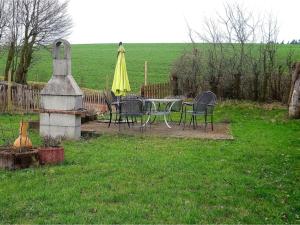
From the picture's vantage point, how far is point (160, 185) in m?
6.48

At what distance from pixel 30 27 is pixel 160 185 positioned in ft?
61.6

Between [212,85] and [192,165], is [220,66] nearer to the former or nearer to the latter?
[212,85]

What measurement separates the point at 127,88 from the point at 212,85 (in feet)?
24.0

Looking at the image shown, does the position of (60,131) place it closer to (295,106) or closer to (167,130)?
(167,130)

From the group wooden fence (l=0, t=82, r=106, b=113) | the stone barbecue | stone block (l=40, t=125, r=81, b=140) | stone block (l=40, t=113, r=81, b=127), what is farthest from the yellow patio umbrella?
wooden fence (l=0, t=82, r=106, b=113)

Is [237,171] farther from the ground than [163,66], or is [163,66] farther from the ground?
[163,66]

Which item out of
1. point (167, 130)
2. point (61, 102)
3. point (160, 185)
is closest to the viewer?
point (160, 185)

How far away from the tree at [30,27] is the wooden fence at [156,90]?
658cm

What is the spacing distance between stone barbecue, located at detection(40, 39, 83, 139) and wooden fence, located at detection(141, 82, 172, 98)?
31.1 feet

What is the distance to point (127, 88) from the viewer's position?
13391mm

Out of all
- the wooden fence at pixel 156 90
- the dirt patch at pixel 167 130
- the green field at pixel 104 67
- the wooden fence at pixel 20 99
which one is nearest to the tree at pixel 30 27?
the green field at pixel 104 67

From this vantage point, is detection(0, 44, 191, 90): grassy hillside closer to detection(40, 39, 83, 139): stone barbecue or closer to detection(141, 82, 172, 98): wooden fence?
detection(141, 82, 172, 98): wooden fence

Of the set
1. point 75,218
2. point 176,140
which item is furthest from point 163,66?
point 75,218

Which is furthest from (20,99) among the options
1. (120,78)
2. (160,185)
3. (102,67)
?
(102,67)
